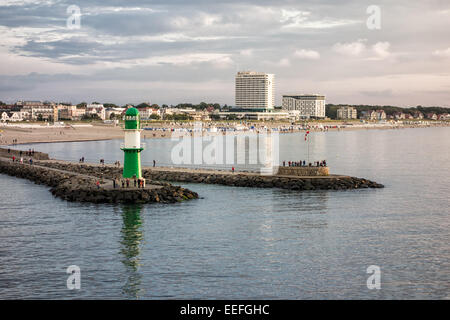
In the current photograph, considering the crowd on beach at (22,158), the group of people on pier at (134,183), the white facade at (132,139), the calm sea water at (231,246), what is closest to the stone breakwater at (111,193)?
the group of people on pier at (134,183)

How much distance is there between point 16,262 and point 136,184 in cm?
1572

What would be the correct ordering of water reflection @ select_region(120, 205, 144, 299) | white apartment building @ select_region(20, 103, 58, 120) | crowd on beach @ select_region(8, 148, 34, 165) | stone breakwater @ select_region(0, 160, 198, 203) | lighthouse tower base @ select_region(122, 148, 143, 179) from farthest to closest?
white apartment building @ select_region(20, 103, 58, 120) → crowd on beach @ select_region(8, 148, 34, 165) → lighthouse tower base @ select_region(122, 148, 143, 179) → stone breakwater @ select_region(0, 160, 198, 203) → water reflection @ select_region(120, 205, 144, 299)

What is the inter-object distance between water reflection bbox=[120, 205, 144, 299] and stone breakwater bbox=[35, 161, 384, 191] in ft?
42.2

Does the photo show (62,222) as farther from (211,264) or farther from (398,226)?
(398,226)

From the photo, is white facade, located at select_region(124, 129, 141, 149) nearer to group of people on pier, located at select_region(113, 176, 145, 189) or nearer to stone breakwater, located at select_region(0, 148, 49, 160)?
group of people on pier, located at select_region(113, 176, 145, 189)

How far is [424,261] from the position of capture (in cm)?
2233

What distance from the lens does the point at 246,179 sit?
148ft

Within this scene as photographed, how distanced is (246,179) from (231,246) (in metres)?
20.8

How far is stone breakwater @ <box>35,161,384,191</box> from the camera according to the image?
141 ft

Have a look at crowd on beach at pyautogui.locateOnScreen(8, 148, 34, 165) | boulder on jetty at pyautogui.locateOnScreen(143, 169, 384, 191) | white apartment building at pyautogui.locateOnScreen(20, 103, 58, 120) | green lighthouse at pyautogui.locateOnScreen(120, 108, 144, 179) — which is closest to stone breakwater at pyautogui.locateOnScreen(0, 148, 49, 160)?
crowd on beach at pyautogui.locateOnScreen(8, 148, 34, 165)

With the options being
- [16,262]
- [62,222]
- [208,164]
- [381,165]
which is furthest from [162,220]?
[381,165]

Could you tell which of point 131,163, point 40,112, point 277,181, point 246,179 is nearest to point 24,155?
point 246,179

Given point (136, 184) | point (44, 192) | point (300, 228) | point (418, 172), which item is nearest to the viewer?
point (300, 228)

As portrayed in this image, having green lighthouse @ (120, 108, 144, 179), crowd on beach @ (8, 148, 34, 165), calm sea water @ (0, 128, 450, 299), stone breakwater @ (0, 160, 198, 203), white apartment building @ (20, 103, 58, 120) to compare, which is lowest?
calm sea water @ (0, 128, 450, 299)
